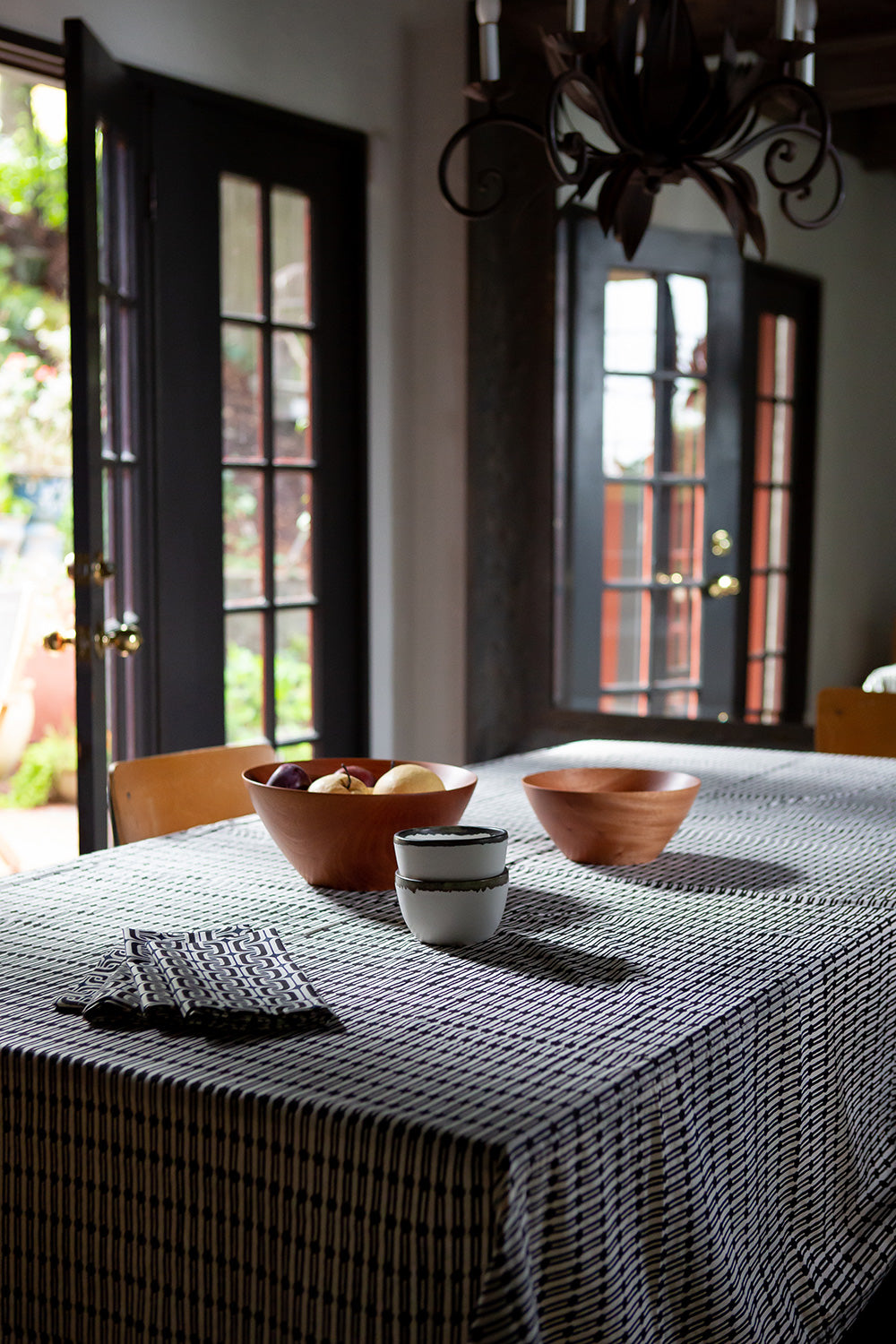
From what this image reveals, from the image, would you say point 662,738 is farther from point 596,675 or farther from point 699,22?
point 699,22

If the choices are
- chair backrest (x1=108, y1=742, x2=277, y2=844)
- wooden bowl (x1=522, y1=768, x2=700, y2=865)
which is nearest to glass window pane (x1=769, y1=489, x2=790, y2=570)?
chair backrest (x1=108, y1=742, x2=277, y2=844)

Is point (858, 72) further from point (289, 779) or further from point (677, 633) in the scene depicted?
point (289, 779)

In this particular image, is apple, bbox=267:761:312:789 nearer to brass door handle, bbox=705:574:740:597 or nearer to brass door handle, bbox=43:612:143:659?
brass door handle, bbox=43:612:143:659

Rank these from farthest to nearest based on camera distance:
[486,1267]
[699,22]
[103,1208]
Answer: [699,22] < [103,1208] < [486,1267]

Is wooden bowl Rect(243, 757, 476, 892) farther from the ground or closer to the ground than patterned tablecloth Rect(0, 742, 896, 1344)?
farther from the ground

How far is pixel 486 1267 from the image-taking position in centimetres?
85

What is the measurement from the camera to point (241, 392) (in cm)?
368

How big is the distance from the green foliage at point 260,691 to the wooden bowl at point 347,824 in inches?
84.9

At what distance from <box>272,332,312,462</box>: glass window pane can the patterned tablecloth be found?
2498mm

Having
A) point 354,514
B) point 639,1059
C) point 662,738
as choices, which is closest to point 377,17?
point 354,514

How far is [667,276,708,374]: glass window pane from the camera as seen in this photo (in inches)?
163

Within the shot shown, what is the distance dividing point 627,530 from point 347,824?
293 centimetres

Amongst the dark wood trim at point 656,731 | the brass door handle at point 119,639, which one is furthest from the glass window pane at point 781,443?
the brass door handle at point 119,639

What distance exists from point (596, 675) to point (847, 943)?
297 cm
